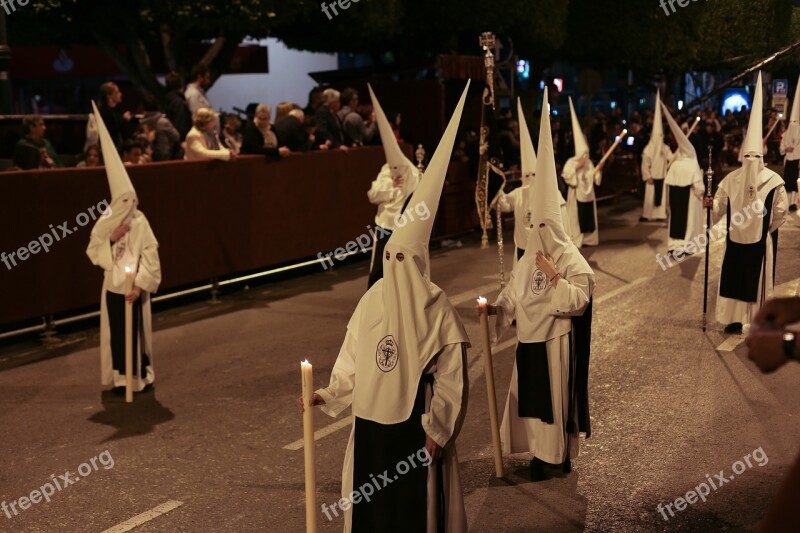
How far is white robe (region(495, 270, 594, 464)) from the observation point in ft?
22.4

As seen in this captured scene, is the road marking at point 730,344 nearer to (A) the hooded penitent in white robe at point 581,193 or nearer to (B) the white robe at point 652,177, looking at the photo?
(A) the hooded penitent in white robe at point 581,193

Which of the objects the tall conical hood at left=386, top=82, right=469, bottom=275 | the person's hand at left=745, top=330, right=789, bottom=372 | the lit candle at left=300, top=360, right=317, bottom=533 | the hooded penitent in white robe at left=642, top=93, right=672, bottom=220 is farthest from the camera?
the hooded penitent in white robe at left=642, top=93, right=672, bottom=220

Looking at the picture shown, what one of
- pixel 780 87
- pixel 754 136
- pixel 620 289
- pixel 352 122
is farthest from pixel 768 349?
pixel 780 87

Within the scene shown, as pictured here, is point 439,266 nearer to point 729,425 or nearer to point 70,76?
point 729,425

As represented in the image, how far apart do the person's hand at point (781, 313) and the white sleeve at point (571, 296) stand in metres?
3.49

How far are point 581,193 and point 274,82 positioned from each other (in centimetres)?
2502

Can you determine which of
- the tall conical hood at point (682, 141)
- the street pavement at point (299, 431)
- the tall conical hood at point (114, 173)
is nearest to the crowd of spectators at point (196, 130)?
the street pavement at point (299, 431)

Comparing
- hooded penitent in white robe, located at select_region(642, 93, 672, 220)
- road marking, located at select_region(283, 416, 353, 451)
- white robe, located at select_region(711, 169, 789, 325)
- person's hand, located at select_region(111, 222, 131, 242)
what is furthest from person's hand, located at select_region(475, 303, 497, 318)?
hooded penitent in white robe, located at select_region(642, 93, 672, 220)

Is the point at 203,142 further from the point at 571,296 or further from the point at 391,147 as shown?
the point at 571,296

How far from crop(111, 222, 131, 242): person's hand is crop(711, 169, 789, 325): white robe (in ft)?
19.4

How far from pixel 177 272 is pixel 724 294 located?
6416mm

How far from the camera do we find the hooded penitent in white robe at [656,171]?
21000 millimetres

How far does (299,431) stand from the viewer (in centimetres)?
821

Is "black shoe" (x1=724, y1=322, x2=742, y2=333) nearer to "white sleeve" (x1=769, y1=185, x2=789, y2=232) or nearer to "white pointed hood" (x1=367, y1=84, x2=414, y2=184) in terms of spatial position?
"white sleeve" (x1=769, y1=185, x2=789, y2=232)
